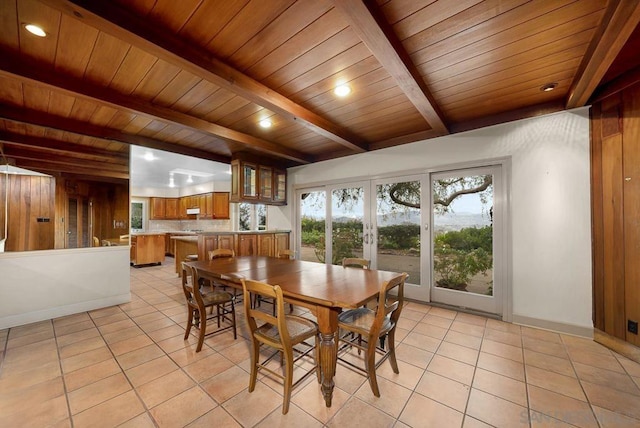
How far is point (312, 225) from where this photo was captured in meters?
5.01

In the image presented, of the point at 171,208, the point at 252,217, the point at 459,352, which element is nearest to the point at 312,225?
the point at 252,217

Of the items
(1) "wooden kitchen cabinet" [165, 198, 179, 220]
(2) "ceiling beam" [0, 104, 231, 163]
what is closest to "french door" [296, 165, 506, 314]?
(2) "ceiling beam" [0, 104, 231, 163]

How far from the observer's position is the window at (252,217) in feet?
19.6

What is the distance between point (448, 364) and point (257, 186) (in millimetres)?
3841

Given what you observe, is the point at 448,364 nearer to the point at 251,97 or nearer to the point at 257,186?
the point at 251,97

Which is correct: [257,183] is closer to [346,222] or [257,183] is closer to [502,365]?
[346,222]

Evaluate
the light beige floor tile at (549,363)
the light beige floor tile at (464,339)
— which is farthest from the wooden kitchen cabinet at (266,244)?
the light beige floor tile at (549,363)

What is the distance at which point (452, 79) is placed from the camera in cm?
222

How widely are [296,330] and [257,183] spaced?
3.32 meters

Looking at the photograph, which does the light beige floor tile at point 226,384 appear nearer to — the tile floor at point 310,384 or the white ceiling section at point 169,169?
the tile floor at point 310,384

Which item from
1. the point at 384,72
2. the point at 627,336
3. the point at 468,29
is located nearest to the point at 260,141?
the point at 384,72

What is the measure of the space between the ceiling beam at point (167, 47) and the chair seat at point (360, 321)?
6.69ft

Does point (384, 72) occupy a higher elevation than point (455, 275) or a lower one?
higher

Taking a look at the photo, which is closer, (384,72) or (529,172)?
(384,72)
